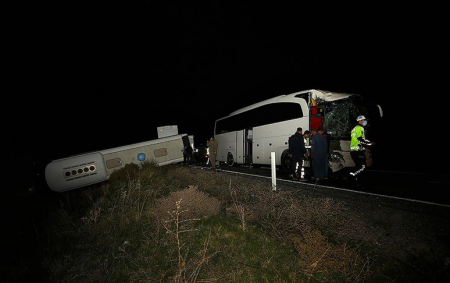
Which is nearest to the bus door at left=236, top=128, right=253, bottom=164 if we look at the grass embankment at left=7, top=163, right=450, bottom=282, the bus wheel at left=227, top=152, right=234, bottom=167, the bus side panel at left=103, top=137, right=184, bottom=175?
the bus wheel at left=227, top=152, right=234, bottom=167

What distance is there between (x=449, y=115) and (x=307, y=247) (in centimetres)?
2825

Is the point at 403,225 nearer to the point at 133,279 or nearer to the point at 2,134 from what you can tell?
the point at 133,279

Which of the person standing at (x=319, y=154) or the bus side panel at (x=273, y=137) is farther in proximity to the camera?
the bus side panel at (x=273, y=137)

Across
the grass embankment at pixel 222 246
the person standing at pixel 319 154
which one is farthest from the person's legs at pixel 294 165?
the grass embankment at pixel 222 246

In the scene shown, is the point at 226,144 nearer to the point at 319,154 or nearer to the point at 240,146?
the point at 240,146

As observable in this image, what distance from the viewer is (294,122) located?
971 centimetres

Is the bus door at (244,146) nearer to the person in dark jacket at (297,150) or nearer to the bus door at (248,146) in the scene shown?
the bus door at (248,146)

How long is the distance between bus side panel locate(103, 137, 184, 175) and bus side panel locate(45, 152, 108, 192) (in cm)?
49

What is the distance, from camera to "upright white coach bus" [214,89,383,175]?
8336 millimetres

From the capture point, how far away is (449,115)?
70.5 ft

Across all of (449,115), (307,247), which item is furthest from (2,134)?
(449,115)

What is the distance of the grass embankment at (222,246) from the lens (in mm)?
2602

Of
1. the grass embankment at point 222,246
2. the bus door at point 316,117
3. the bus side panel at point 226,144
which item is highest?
the bus door at point 316,117

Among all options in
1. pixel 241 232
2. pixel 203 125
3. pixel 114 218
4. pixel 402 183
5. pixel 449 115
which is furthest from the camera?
pixel 203 125
